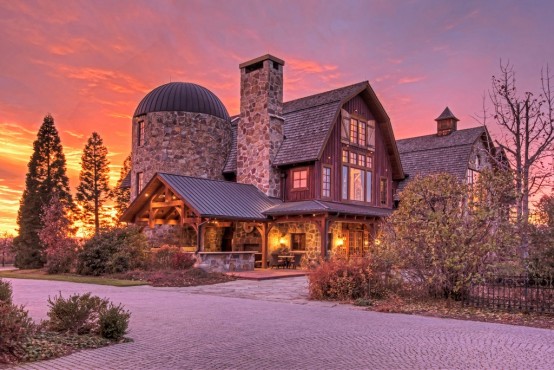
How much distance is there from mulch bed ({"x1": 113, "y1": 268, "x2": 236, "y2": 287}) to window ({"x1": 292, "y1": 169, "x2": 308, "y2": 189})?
8409 mm

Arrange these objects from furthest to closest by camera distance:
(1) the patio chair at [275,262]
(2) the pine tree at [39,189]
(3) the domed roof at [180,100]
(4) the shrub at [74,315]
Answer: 1. (2) the pine tree at [39,189]
2. (3) the domed roof at [180,100]
3. (1) the patio chair at [275,262]
4. (4) the shrub at [74,315]

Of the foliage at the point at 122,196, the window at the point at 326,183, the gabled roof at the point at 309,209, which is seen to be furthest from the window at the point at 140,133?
the foliage at the point at 122,196

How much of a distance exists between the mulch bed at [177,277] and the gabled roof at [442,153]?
1790cm

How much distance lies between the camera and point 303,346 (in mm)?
7492

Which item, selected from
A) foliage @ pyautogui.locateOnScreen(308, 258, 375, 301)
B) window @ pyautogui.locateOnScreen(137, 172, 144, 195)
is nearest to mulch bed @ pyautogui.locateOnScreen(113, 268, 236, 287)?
foliage @ pyautogui.locateOnScreen(308, 258, 375, 301)

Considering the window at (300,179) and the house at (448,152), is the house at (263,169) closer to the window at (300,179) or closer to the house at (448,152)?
the window at (300,179)

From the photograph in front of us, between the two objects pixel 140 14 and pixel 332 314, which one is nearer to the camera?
pixel 332 314

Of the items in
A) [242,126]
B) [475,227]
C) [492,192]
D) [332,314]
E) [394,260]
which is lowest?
[332,314]

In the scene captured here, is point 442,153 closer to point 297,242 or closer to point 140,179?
point 297,242

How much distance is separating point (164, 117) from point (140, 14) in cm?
1250

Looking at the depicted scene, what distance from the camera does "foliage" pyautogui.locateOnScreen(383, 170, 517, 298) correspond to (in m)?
12.2

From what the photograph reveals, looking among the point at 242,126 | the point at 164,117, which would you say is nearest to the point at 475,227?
the point at 242,126

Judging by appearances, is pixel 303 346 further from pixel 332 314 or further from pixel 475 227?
pixel 475 227

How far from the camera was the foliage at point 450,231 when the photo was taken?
12.2m
